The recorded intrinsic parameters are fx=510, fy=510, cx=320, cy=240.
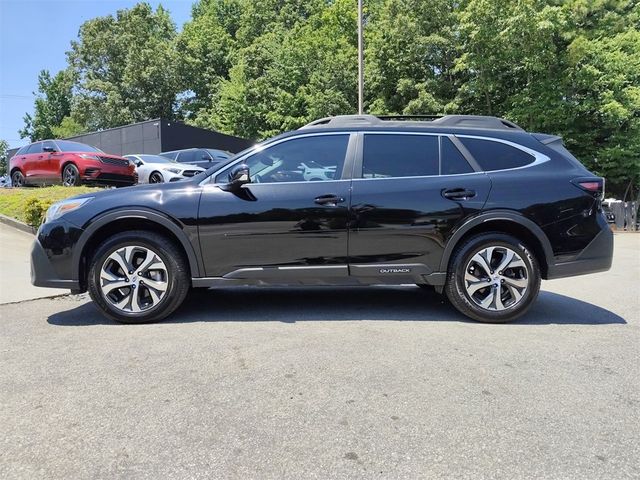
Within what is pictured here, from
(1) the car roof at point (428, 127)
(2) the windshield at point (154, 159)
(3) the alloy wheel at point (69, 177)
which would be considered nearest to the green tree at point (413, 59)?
(2) the windshield at point (154, 159)

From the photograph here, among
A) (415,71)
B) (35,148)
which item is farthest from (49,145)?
(415,71)

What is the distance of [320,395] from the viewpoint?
314 centimetres

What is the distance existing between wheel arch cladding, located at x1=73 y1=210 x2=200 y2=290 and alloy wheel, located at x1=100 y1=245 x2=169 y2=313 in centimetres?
22

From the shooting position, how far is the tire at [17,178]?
1504 cm

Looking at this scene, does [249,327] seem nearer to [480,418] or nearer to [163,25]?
[480,418]

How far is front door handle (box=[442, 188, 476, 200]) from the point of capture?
4.65m

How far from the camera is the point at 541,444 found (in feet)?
8.50

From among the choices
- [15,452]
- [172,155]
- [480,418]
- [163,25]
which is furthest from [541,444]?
[163,25]

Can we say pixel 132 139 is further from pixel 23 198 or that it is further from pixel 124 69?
pixel 124 69

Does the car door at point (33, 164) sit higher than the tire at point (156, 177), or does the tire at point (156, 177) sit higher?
the car door at point (33, 164)

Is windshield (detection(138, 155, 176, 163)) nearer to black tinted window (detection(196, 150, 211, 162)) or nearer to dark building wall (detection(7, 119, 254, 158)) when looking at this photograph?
black tinted window (detection(196, 150, 211, 162))

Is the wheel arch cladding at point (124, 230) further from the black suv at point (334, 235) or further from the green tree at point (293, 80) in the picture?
the green tree at point (293, 80)

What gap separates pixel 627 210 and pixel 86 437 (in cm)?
2156

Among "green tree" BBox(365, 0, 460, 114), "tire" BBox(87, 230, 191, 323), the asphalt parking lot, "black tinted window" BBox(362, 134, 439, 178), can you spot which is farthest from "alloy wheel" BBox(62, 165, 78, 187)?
"green tree" BBox(365, 0, 460, 114)
